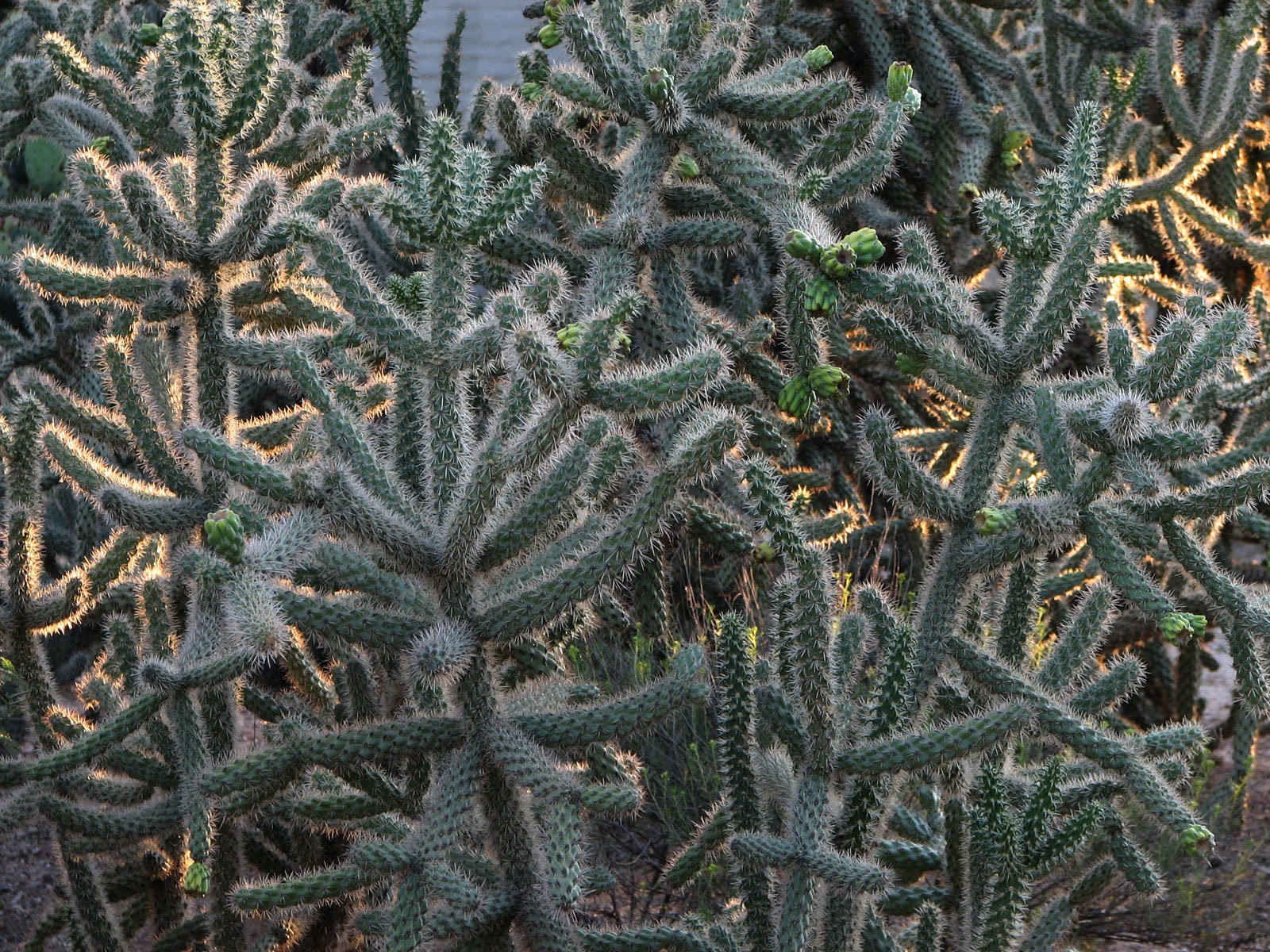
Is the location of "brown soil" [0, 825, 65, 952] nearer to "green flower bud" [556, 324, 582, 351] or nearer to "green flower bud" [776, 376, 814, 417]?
"green flower bud" [556, 324, 582, 351]

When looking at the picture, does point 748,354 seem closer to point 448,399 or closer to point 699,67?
point 699,67

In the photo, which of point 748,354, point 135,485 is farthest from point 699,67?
point 135,485

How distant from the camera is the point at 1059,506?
8.55ft

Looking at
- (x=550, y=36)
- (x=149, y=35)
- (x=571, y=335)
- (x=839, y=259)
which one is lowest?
(x=571, y=335)

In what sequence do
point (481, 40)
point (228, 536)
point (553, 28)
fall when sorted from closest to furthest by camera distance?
point (228, 536)
point (553, 28)
point (481, 40)

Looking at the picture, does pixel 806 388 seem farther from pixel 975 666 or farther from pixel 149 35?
pixel 149 35

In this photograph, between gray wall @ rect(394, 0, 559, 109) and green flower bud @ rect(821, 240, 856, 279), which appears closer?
green flower bud @ rect(821, 240, 856, 279)

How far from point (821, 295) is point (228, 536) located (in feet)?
4.21

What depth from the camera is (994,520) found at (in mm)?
2570

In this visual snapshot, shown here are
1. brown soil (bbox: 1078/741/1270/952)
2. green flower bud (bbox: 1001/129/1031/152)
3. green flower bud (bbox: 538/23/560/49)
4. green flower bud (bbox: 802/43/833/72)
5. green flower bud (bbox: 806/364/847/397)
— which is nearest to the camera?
green flower bud (bbox: 806/364/847/397)

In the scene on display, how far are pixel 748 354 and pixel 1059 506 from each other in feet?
3.45

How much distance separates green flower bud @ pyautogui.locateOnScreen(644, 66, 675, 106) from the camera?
3.00m

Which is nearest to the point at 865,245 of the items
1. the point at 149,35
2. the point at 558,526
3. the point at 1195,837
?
the point at 558,526

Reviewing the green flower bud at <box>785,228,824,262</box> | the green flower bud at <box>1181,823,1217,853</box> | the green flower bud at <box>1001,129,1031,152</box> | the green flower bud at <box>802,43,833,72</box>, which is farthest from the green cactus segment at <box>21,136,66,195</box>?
the green flower bud at <box>1181,823,1217,853</box>
